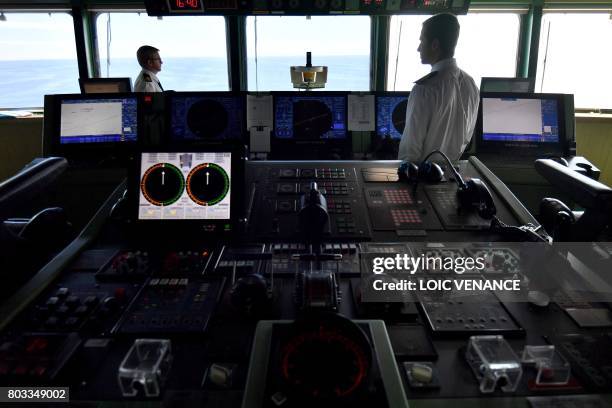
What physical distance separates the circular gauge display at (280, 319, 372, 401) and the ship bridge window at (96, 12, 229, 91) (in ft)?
15.2

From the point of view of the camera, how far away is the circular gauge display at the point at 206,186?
1.21 m

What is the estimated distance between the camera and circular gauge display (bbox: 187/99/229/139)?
8.43 feet

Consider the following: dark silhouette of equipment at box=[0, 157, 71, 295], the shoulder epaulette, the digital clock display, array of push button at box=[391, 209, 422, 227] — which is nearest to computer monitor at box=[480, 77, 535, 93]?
the shoulder epaulette

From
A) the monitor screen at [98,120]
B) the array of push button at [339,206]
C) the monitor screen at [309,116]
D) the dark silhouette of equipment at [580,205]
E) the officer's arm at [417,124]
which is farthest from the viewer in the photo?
the monitor screen at [309,116]

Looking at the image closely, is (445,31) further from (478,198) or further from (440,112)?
(478,198)

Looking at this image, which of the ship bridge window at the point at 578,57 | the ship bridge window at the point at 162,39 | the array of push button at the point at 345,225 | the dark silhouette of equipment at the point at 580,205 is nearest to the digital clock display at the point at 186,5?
the array of push button at the point at 345,225

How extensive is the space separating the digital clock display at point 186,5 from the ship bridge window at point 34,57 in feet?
9.00

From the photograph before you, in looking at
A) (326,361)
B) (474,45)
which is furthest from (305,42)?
(326,361)

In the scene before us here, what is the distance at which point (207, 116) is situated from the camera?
102 inches

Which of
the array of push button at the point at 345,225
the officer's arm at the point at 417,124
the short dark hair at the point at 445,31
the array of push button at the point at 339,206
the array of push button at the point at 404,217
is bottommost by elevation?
the array of push button at the point at 345,225

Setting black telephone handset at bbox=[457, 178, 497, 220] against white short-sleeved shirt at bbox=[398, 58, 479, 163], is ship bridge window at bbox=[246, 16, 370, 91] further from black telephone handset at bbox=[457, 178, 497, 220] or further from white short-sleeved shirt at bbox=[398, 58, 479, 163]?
black telephone handset at bbox=[457, 178, 497, 220]

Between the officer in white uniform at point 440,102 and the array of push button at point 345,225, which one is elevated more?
the officer in white uniform at point 440,102

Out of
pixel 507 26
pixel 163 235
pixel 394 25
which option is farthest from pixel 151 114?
pixel 507 26

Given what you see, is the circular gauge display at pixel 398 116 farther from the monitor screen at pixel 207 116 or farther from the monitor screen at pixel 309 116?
the monitor screen at pixel 207 116
